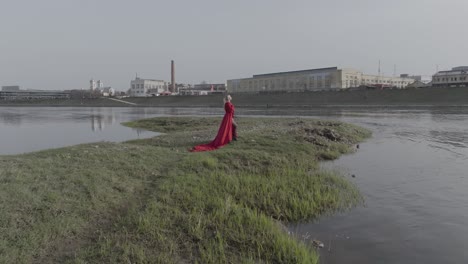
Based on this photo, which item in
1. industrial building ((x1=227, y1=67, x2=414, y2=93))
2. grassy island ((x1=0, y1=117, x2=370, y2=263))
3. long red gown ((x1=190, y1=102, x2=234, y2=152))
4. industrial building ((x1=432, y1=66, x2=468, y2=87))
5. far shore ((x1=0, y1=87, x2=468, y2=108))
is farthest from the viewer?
industrial building ((x1=227, y1=67, x2=414, y2=93))

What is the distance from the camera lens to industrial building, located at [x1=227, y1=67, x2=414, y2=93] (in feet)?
436

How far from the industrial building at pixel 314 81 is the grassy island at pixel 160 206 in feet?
366

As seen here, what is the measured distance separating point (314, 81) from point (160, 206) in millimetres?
139659

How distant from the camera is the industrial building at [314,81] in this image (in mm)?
132750

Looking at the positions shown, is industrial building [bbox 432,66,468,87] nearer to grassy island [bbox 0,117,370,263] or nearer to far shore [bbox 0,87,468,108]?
far shore [bbox 0,87,468,108]

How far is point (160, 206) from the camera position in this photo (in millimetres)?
7434

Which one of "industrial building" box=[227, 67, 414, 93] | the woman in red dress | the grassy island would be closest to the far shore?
"industrial building" box=[227, 67, 414, 93]

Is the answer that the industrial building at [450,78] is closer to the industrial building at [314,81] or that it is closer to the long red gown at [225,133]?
the industrial building at [314,81]

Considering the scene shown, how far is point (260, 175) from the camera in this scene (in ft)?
35.6

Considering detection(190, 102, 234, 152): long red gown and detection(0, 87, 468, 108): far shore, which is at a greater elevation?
Answer: detection(0, 87, 468, 108): far shore

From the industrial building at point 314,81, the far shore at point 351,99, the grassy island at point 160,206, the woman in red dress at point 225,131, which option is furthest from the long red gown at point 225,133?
the industrial building at point 314,81

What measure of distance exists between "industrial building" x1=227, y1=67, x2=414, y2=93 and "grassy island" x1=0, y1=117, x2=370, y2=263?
111468 mm

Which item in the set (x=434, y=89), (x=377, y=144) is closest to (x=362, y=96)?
(x=434, y=89)

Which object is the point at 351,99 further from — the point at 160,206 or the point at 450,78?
the point at 160,206
